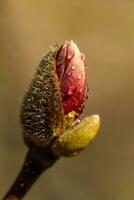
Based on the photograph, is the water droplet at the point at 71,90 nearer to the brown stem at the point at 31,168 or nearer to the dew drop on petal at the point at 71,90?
the dew drop on petal at the point at 71,90

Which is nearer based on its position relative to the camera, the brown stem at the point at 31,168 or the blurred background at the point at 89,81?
the brown stem at the point at 31,168

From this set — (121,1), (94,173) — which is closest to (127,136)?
(94,173)

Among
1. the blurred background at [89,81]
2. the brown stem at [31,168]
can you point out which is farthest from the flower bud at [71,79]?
the blurred background at [89,81]

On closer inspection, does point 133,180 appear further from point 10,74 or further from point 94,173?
point 10,74

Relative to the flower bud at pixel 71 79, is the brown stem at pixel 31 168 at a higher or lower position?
lower

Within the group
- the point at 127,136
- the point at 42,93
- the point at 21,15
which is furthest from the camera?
the point at 21,15

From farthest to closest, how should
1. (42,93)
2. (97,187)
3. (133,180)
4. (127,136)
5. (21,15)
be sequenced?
1. (21,15)
2. (127,136)
3. (97,187)
4. (133,180)
5. (42,93)

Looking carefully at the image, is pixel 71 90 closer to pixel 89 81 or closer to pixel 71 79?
pixel 71 79
